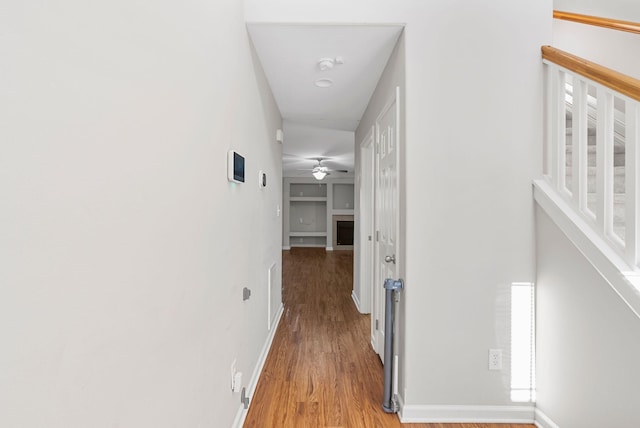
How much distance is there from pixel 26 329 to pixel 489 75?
2.24 m

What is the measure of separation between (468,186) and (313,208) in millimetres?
9176

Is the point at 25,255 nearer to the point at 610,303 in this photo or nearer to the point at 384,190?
the point at 610,303

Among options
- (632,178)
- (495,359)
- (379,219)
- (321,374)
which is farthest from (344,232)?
(632,178)

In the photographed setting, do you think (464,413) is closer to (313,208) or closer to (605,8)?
(605,8)

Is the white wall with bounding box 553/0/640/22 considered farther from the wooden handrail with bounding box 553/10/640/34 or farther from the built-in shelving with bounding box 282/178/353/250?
the built-in shelving with bounding box 282/178/353/250

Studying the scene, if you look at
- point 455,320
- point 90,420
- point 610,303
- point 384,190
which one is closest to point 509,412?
point 455,320

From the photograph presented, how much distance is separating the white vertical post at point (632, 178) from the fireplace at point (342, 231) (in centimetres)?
932

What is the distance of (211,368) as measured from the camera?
1396mm

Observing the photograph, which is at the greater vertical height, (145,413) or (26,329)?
(26,329)

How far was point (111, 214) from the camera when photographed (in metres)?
0.73

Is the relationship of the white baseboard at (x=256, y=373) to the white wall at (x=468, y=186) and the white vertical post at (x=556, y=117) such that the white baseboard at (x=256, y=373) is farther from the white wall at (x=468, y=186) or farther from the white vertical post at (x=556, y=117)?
the white vertical post at (x=556, y=117)

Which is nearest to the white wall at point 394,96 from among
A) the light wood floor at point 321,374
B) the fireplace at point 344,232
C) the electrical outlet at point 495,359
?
the light wood floor at point 321,374

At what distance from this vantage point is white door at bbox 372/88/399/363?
2.23 meters

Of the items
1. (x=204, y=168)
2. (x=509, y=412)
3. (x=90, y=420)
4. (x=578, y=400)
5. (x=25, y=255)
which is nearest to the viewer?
(x=25, y=255)
